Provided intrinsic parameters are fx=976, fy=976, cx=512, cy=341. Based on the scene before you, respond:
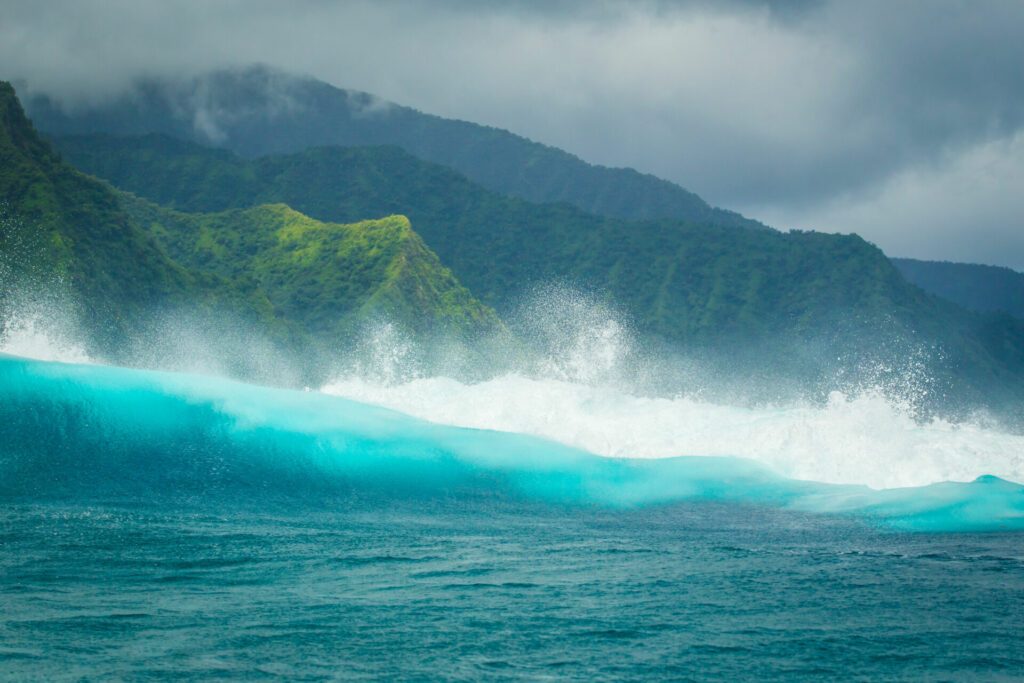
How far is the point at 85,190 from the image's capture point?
54906 millimetres

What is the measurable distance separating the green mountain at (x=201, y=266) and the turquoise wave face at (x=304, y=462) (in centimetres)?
1761

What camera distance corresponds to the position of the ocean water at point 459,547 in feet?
33.1

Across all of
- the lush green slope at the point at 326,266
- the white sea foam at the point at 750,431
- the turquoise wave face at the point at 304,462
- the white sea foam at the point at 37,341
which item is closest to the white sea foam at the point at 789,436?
the white sea foam at the point at 750,431

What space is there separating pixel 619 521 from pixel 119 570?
935 cm

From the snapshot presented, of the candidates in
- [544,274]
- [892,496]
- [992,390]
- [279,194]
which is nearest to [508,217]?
[544,274]

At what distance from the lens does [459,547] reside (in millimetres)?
15031

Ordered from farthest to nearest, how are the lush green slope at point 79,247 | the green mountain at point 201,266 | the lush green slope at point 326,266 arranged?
the lush green slope at point 326,266 → the green mountain at point 201,266 → the lush green slope at point 79,247

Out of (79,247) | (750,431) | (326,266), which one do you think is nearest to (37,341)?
(79,247)

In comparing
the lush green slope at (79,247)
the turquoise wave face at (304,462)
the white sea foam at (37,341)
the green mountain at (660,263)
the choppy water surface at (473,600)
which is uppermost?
the green mountain at (660,263)

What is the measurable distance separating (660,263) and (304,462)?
112539 mm

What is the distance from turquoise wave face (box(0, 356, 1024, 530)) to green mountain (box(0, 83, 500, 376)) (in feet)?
57.8

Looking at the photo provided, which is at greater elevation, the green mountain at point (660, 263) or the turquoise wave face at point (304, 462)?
the green mountain at point (660, 263)

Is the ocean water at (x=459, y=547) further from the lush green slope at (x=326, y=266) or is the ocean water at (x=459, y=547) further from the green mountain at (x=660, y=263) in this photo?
the green mountain at (x=660, y=263)

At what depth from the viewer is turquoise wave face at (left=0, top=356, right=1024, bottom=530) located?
1898 cm
